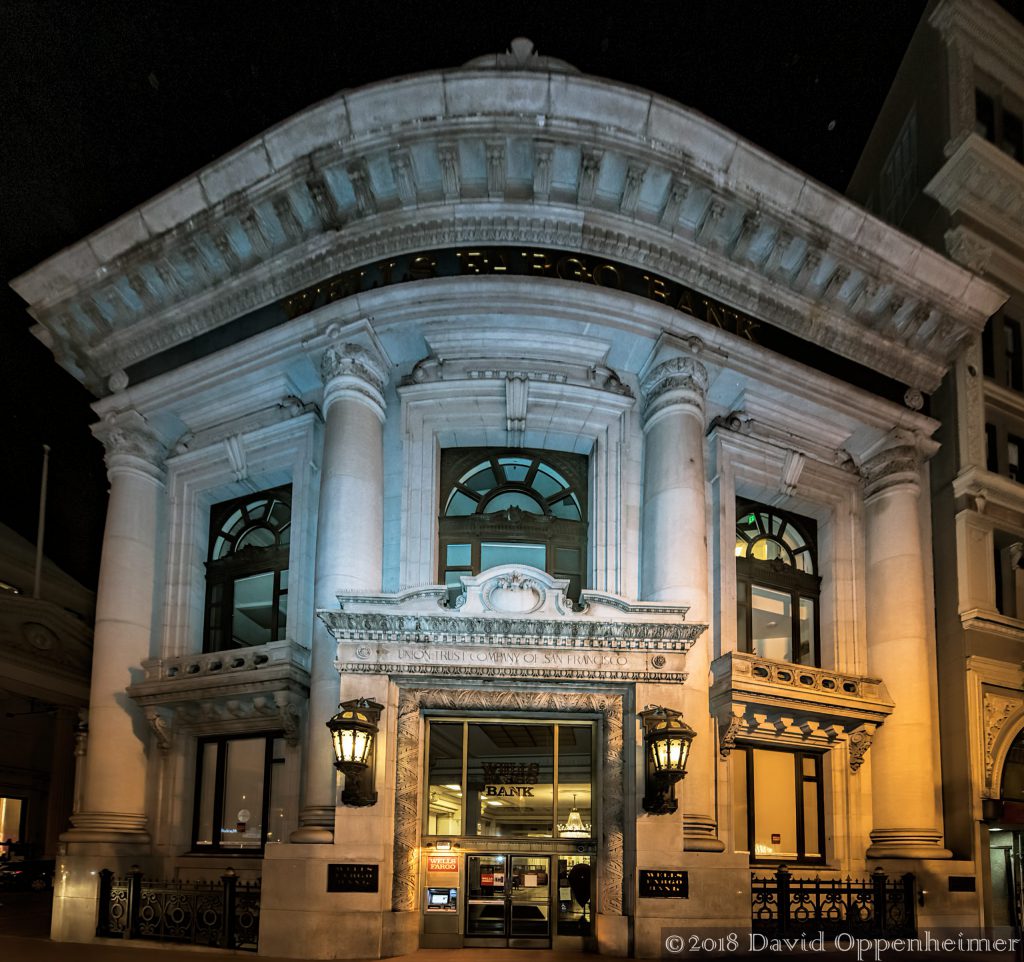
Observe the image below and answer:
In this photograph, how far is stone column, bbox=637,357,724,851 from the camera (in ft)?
63.3

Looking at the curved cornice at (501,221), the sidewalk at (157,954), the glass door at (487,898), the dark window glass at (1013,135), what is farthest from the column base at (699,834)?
the dark window glass at (1013,135)

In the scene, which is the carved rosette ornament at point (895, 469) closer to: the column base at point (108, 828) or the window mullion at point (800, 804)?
the window mullion at point (800, 804)

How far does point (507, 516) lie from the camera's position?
22.3 meters

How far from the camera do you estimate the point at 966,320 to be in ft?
84.8

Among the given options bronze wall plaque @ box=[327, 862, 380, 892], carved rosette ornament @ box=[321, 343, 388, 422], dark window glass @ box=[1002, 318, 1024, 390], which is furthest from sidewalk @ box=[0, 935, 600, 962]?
dark window glass @ box=[1002, 318, 1024, 390]

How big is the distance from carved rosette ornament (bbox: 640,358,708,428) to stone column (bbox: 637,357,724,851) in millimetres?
19

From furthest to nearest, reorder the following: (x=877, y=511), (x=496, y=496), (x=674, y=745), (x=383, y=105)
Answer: (x=877, y=511)
(x=496, y=496)
(x=383, y=105)
(x=674, y=745)

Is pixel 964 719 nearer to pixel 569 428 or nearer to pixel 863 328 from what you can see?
pixel 863 328

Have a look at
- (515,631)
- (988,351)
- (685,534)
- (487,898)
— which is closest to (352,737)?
(515,631)

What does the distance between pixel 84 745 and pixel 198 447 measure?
7.06 m

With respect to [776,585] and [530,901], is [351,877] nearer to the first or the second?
[530,901]

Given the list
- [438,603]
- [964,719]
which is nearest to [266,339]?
[438,603]

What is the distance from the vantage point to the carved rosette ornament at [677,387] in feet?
71.0

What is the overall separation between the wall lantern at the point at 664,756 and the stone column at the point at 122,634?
10382 millimetres
